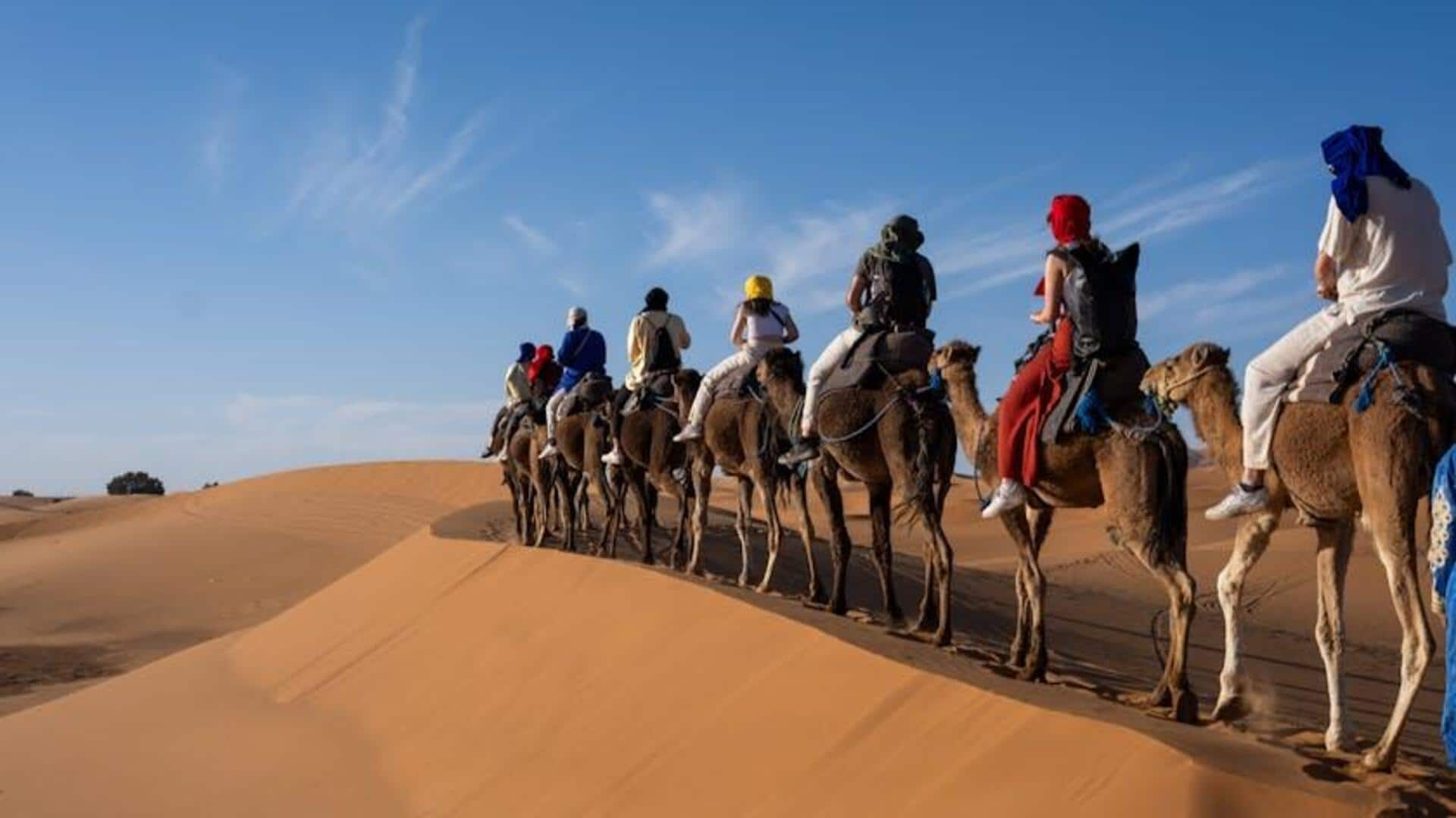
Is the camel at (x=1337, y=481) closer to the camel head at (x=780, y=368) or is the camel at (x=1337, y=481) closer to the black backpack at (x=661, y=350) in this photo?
the camel head at (x=780, y=368)

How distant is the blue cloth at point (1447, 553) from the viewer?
6.09 meters

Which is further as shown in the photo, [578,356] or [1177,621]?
[578,356]

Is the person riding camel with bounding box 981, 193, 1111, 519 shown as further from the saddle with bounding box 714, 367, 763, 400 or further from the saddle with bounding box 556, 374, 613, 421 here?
the saddle with bounding box 556, 374, 613, 421

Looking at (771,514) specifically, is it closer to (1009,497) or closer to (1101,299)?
(1009,497)

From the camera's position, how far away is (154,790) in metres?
11.7

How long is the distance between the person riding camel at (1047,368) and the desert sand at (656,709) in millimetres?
1260

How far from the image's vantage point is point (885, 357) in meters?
11.5

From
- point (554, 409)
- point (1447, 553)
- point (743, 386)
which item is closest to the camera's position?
point (1447, 553)

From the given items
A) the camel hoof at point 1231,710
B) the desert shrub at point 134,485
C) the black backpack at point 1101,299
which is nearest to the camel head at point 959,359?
the black backpack at point 1101,299

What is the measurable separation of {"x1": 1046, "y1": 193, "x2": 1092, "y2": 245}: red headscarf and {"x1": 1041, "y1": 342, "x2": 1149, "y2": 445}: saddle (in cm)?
81

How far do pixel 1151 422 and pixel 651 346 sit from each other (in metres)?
8.95

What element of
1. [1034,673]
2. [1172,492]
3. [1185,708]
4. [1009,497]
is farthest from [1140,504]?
[1034,673]

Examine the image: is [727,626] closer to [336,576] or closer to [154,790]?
[154,790]

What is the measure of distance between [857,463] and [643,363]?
557 centimetres
